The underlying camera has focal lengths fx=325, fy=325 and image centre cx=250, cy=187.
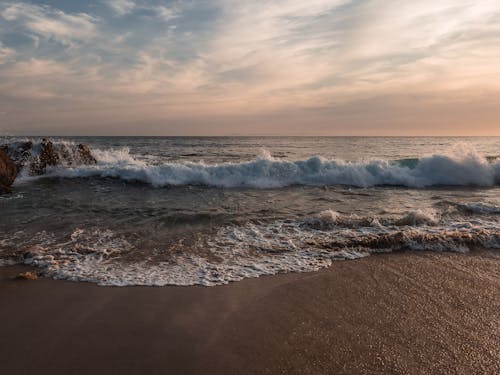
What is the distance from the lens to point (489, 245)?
5059 millimetres

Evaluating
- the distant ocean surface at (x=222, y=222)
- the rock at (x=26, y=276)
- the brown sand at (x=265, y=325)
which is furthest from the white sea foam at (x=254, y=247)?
the brown sand at (x=265, y=325)

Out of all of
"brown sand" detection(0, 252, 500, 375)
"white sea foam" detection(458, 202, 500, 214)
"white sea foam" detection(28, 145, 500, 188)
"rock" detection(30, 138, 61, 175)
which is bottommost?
"brown sand" detection(0, 252, 500, 375)

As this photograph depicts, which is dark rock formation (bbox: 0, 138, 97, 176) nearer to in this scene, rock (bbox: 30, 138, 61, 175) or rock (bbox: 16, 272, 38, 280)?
rock (bbox: 30, 138, 61, 175)

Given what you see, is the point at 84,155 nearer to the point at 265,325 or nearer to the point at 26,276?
the point at 26,276

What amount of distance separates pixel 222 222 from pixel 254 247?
1.54 metres

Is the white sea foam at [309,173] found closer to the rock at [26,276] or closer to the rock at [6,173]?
the rock at [6,173]

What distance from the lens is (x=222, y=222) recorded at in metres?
6.39

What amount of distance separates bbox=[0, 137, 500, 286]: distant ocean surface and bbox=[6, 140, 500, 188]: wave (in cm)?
8

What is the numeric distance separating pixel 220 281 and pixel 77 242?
2.69m

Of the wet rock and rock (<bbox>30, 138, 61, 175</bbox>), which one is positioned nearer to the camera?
rock (<bbox>30, 138, 61, 175</bbox>)

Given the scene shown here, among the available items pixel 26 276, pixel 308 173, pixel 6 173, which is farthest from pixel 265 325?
pixel 308 173

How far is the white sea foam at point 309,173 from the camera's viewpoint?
11.9 meters

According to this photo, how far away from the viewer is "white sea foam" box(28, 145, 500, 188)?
1185 centimetres

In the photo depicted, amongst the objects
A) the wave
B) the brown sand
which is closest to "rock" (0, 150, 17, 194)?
the wave
